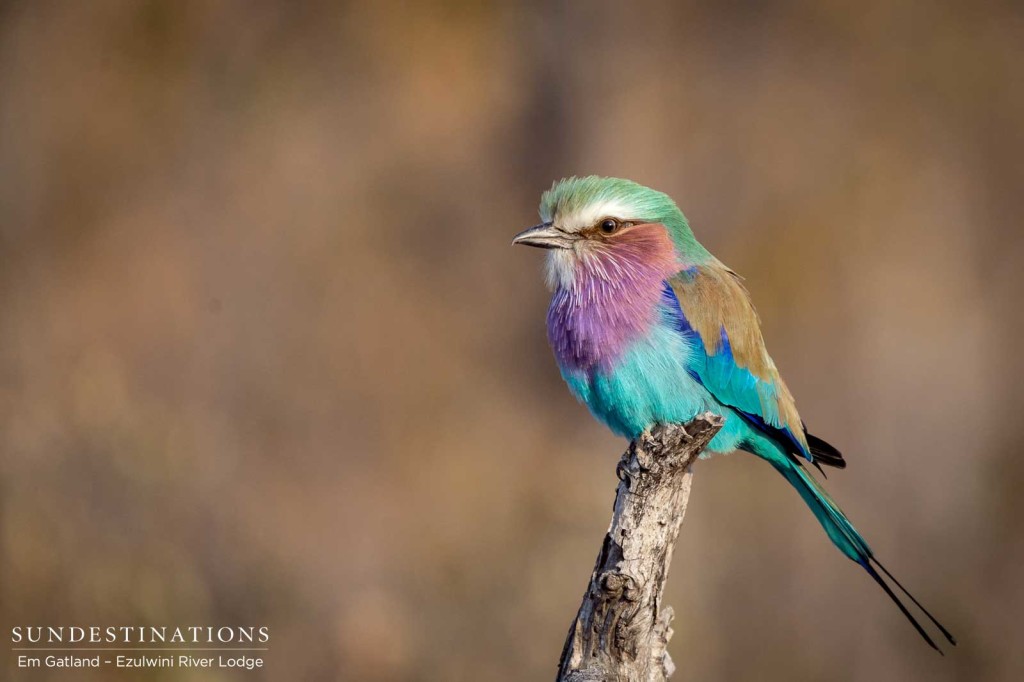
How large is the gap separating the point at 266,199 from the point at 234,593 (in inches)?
92.4

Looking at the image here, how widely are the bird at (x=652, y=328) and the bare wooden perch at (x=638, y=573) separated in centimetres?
42

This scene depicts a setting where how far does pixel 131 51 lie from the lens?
7141mm

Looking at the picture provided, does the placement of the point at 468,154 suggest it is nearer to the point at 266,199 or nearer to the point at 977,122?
the point at 266,199

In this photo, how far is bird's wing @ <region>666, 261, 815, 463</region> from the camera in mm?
3680

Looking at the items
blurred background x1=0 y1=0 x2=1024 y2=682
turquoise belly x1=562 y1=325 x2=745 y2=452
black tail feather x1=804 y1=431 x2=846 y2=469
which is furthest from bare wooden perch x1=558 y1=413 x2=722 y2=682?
blurred background x1=0 y1=0 x2=1024 y2=682

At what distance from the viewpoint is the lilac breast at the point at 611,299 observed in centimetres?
365

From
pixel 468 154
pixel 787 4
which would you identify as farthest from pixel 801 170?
pixel 468 154

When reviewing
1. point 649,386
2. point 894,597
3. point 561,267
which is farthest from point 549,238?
point 894,597

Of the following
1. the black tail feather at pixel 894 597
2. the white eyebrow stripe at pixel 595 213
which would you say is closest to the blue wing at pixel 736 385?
the white eyebrow stripe at pixel 595 213

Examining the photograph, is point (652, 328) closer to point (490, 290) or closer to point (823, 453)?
point (823, 453)

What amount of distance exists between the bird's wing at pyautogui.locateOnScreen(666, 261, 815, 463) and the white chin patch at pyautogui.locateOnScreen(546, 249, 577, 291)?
1.00ft

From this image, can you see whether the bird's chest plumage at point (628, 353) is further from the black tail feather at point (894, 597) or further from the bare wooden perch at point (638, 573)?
the black tail feather at point (894, 597)

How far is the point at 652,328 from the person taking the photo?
3.66m

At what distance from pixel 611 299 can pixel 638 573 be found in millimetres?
951
